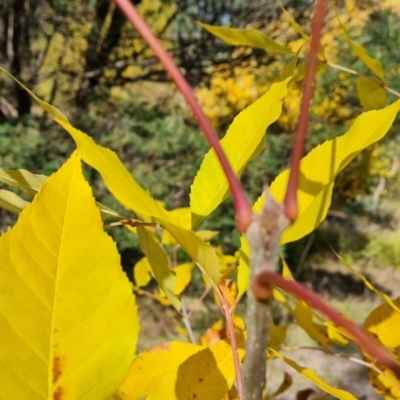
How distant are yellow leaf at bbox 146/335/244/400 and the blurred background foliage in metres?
2.12

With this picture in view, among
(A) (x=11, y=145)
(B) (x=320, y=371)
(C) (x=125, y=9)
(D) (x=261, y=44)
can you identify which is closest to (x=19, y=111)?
(A) (x=11, y=145)

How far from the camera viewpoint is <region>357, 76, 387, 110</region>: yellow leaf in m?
0.43

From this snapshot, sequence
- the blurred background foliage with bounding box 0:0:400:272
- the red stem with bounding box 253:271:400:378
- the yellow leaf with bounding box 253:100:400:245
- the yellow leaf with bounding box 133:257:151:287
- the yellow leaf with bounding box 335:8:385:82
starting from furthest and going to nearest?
the blurred background foliage with bounding box 0:0:400:272, the yellow leaf with bounding box 133:257:151:287, the yellow leaf with bounding box 335:8:385:82, the yellow leaf with bounding box 253:100:400:245, the red stem with bounding box 253:271:400:378

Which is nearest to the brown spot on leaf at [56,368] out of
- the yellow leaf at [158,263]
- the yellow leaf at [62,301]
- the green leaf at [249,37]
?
the yellow leaf at [62,301]

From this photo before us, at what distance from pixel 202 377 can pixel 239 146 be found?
0.12 metres

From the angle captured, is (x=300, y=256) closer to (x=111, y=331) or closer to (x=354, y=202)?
(x=354, y=202)

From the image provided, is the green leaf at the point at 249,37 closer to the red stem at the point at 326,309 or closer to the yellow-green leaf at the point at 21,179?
the yellow-green leaf at the point at 21,179

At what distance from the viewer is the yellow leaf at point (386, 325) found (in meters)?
0.42

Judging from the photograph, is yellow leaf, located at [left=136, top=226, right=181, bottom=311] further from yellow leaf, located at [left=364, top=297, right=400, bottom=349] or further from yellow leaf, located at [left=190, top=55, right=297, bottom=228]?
yellow leaf, located at [left=364, top=297, right=400, bottom=349]

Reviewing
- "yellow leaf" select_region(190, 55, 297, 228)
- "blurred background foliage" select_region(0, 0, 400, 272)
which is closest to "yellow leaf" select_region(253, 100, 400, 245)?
"yellow leaf" select_region(190, 55, 297, 228)

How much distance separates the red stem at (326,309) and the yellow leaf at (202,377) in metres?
0.13

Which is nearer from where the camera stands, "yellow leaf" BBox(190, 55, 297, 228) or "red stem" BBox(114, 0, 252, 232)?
"red stem" BBox(114, 0, 252, 232)

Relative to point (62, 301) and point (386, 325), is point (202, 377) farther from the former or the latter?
point (386, 325)

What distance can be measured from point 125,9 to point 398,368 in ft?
0.41
